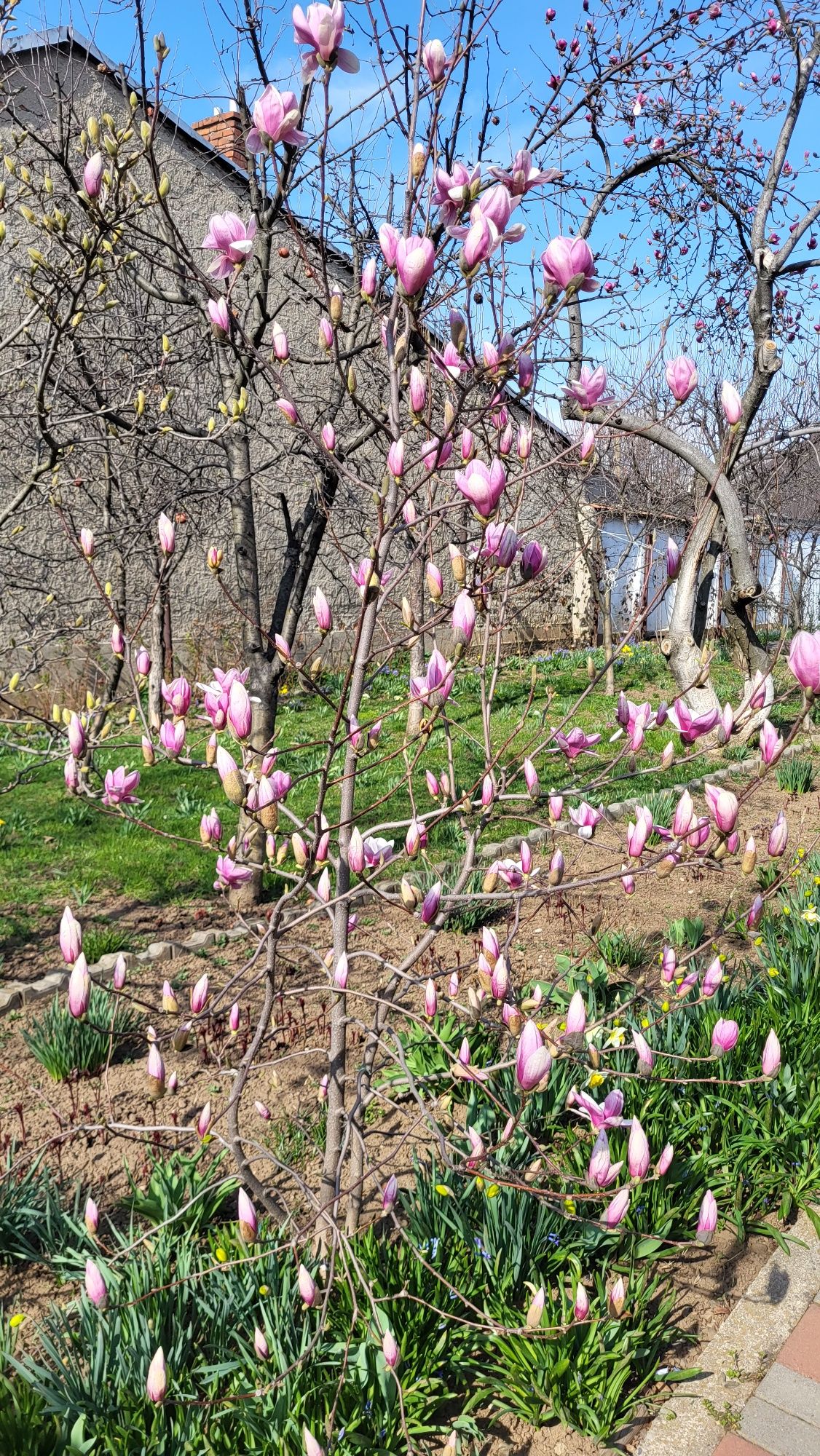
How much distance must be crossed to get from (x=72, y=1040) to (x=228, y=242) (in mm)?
2470

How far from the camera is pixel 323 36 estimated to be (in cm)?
178

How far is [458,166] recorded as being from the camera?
1861 mm

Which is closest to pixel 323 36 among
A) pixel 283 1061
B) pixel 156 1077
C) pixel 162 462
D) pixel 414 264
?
pixel 414 264

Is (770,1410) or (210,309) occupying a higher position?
(210,309)

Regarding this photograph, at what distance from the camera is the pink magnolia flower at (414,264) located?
1.70 metres

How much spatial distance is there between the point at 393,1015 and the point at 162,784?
12.3 feet

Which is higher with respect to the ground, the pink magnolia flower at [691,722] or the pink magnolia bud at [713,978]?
the pink magnolia flower at [691,722]

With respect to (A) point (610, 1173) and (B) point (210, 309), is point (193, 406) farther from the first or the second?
(A) point (610, 1173)

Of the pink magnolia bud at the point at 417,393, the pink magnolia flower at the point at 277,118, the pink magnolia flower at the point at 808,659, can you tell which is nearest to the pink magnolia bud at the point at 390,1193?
the pink magnolia flower at the point at 808,659

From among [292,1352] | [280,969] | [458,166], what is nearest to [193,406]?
[280,969]

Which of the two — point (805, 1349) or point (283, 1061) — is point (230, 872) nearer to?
point (283, 1061)

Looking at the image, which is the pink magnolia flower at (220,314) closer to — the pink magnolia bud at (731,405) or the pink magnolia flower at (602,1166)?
the pink magnolia bud at (731,405)

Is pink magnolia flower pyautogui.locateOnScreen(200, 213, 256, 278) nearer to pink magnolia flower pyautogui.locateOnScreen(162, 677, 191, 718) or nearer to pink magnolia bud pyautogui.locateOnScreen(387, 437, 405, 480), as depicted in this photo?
pink magnolia bud pyautogui.locateOnScreen(387, 437, 405, 480)

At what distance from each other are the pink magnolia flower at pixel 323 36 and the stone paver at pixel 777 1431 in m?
2.76
